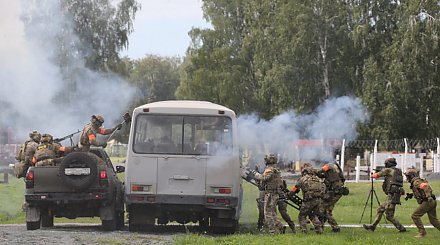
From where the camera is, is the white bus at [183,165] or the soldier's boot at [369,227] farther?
the soldier's boot at [369,227]

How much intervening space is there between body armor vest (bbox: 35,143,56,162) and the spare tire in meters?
2.03

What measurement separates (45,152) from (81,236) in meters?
4.03

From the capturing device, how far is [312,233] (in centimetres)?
1773

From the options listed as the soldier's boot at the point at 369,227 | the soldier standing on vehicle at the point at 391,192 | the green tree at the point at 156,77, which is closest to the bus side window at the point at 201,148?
the soldier standing on vehicle at the point at 391,192

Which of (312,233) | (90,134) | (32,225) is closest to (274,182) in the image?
(312,233)

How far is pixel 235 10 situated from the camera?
210 feet

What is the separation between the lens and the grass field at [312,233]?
52.2ft

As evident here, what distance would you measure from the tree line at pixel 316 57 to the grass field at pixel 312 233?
1297 cm

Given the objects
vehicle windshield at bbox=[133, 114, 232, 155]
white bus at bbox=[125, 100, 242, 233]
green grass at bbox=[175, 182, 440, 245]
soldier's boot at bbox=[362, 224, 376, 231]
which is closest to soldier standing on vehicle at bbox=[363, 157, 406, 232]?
soldier's boot at bbox=[362, 224, 376, 231]

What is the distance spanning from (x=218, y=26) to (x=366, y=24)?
15938mm

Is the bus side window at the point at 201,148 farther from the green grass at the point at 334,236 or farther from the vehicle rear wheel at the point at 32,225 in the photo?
the vehicle rear wheel at the point at 32,225

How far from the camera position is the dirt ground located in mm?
15213

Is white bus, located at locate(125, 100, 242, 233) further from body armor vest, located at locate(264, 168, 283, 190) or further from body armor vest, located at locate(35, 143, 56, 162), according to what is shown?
body armor vest, located at locate(35, 143, 56, 162)

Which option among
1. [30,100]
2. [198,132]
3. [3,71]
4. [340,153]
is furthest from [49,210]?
[340,153]
